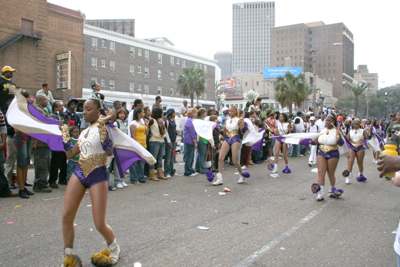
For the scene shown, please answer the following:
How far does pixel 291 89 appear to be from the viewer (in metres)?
37.8

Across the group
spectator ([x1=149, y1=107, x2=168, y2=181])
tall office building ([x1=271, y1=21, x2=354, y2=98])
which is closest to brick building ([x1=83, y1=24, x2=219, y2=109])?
spectator ([x1=149, y1=107, x2=168, y2=181])

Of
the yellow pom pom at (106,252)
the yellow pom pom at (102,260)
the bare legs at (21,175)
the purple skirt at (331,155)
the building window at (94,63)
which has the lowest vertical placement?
the yellow pom pom at (102,260)

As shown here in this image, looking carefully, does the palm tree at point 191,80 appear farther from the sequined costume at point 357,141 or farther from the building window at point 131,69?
the sequined costume at point 357,141

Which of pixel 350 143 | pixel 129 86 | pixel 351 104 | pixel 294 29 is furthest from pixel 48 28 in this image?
pixel 294 29

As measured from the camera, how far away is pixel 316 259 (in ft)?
13.5

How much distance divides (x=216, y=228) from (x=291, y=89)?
3492 centimetres

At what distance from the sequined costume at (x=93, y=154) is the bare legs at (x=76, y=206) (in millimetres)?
77

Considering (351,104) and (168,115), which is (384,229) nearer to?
(168,115)

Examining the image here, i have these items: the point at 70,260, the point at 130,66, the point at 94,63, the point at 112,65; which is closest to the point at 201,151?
the point at 70,260

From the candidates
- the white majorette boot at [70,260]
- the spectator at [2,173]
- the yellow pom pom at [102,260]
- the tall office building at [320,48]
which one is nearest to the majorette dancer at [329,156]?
the yellow pom pom at [102,260]

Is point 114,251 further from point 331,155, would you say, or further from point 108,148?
point 331,155

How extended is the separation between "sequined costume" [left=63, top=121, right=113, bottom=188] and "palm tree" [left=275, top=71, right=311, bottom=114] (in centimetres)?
3605

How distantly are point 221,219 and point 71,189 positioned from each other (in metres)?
2.93

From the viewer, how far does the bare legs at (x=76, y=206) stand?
3.64 metres
